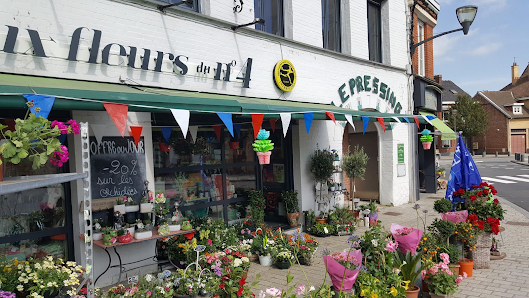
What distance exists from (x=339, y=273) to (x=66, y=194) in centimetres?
397

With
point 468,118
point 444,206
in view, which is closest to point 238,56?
point 444,206

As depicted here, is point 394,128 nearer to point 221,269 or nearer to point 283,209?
point 283,209

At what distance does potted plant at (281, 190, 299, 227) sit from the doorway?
460cm

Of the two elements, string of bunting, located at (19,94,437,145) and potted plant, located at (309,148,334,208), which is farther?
potted plant, located at (309,148,334,208)

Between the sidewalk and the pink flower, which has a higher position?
Answer: the pink flower

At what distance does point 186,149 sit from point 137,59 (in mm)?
1943

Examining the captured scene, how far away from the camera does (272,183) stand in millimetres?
9680

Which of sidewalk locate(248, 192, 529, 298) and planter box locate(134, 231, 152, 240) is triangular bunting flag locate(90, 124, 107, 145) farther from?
sidewalk locate(248, 192, 529, 298)

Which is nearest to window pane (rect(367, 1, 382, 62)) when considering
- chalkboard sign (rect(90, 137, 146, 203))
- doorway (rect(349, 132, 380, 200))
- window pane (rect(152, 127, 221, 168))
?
doorway (rect(349, 132, 380, 200))

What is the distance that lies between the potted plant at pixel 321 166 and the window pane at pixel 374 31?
4620mm

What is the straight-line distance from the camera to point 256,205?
8391 mm

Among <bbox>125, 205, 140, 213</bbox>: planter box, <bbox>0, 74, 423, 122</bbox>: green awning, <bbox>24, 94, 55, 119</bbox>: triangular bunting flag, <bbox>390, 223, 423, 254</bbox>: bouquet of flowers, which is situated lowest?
<bbox>390, 223, 423, 254</bbox>: bouquet of flowers

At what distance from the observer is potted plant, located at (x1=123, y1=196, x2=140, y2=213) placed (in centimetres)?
598

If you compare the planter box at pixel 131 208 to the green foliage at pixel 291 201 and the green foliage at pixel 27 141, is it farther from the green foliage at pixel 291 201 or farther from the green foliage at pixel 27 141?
the green foliage at pixel 291 201
